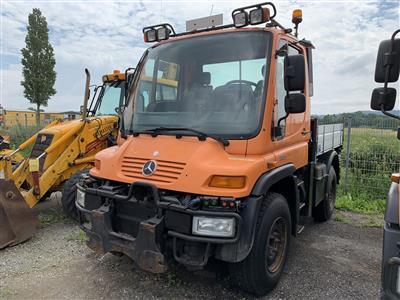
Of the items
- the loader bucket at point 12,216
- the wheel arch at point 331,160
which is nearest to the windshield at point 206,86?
the loader bucket at point 12,216

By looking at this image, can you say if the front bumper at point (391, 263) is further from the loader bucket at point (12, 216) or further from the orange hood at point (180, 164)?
the loader bucket at point (12, 216)

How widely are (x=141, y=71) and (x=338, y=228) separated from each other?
12.7 feet

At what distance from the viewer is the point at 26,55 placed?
2039 centimetres

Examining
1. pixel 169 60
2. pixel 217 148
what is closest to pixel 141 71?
pixel 169 60

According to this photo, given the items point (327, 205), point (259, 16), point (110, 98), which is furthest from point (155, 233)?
point (110, 98)

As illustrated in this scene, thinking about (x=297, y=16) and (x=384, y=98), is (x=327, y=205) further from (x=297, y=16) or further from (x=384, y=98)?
(x=384, y=98)

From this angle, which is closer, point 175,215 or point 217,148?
point 175,215

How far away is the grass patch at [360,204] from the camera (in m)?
6.24

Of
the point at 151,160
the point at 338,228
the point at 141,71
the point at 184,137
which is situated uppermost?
the point at 141,71

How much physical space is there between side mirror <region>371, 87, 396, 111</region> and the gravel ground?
1943 millimetres

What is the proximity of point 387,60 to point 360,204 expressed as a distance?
4.86m

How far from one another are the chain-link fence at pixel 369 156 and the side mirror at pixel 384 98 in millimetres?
4517

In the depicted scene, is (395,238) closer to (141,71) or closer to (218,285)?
(218,285)

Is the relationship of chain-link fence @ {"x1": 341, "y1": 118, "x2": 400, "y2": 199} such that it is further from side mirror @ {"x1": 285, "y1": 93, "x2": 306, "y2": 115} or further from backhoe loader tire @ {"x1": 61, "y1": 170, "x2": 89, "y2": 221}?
backhoe loader tire @ {"x1": 61, "y1": 170, "x2": 89, "y2": 221}
